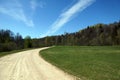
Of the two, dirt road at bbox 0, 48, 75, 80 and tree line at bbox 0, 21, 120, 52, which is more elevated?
tree line at bbox 0, 21, 120, 52

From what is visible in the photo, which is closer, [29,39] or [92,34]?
[29,39]

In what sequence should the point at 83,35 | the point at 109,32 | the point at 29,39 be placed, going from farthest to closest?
1. the point at 83,35
2. the point at 109,32
3. the point at 29,39

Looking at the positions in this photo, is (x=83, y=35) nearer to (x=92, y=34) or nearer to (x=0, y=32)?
(x=92, y=34)

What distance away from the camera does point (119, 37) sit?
115 metres

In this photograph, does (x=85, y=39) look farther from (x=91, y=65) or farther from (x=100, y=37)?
(x=91, y=65)

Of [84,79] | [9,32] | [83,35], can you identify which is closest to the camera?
[84,79]

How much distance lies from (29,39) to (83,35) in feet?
298

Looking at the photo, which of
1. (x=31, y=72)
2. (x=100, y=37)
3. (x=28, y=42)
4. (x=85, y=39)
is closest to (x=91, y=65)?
(x=31, y=72)

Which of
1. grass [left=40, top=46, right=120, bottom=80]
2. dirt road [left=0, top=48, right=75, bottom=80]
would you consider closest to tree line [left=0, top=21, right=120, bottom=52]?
grass [left=40, top=46, right=120, bottom=80]

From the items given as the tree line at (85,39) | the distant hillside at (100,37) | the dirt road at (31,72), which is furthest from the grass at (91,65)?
the distant hillside at (100,37)

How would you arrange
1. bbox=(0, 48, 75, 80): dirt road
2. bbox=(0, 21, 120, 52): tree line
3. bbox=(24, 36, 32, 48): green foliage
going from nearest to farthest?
bbox=(0, 48, 75, 80): dirt road
bbox=(24, 36, 32, 48): green foliage
bbox=(0, 21, 120, 52): tree line

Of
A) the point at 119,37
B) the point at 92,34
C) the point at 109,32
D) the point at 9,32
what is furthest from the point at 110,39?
the point at 9,32

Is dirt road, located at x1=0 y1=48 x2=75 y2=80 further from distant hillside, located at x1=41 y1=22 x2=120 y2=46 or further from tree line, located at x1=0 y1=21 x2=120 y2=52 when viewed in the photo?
distant hillside, located at x1=41 y1=22 x2=120 y2=46

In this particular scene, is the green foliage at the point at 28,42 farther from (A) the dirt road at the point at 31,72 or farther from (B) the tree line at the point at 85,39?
(A) the dirt road at the point at 31,72
